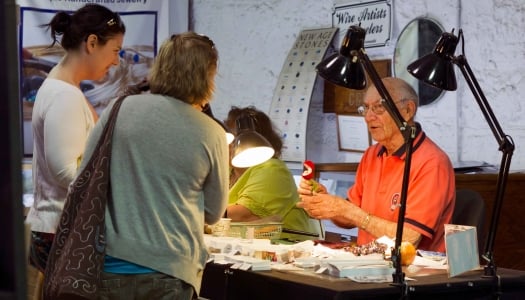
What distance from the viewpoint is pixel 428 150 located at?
12.9 feet

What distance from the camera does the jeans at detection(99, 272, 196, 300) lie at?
2834 mm

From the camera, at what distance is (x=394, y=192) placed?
399 cm

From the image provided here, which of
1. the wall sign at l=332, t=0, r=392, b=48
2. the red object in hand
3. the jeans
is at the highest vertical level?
the wall sign at l=332, t=0, r=392, b=48

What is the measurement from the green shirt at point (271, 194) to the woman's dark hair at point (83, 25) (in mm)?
1380

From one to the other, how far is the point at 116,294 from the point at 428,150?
1.67 meters

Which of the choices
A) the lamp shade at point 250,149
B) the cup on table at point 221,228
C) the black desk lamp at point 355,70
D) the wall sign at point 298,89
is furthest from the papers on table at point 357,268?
the wall sign at point 298,89

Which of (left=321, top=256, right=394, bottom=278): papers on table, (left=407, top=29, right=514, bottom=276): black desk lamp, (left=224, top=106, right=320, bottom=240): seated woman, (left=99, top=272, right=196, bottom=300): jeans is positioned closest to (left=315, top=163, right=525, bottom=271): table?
(left=224, top=106, right=320, bottom=240): seated woman

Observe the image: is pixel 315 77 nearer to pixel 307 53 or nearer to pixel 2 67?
pixel 307 53

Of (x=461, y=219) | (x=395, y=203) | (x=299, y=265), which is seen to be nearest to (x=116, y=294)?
(x=299, y=265)

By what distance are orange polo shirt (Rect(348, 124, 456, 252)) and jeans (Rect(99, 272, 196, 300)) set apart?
4.35 ft

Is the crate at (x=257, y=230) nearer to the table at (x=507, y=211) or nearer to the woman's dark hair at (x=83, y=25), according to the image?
the woman's dark hair at (x=83, y=25)

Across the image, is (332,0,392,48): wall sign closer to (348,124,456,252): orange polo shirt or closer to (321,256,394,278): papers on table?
(348,124,456,252): orange polo shirt

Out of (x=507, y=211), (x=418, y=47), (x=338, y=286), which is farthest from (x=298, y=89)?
(x=338, y=286)

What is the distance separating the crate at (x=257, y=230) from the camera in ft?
13.4
